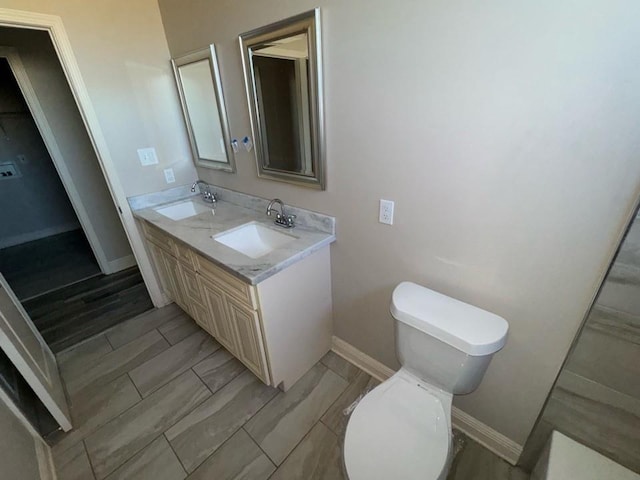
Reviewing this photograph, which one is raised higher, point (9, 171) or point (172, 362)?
point (9, 171)

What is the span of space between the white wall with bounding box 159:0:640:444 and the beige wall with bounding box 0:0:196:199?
781mm

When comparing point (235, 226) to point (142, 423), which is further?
point (235, 226)

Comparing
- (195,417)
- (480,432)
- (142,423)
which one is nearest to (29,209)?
(142,423)

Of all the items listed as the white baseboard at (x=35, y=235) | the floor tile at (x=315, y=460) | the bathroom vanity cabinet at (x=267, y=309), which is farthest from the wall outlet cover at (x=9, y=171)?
the floor tile at (x=315, y=460)

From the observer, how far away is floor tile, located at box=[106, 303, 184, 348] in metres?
2.07

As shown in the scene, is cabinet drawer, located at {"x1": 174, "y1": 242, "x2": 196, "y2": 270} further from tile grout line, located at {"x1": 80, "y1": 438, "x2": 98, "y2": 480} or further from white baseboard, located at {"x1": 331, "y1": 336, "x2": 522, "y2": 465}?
white baseboard, located at {"x1": 331, "y1": 336, "x2": 522, "y2": 465}

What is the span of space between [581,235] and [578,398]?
62 cm

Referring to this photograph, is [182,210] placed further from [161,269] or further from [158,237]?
[161,269]

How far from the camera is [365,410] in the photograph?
1.08m

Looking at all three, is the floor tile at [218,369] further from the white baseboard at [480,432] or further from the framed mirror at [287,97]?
the framed mirror at [287,97]

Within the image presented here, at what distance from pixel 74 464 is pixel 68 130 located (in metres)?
2.66

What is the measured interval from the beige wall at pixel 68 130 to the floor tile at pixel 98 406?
1686 millimetres

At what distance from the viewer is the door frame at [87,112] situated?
1.49 metres

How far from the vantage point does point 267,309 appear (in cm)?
135
